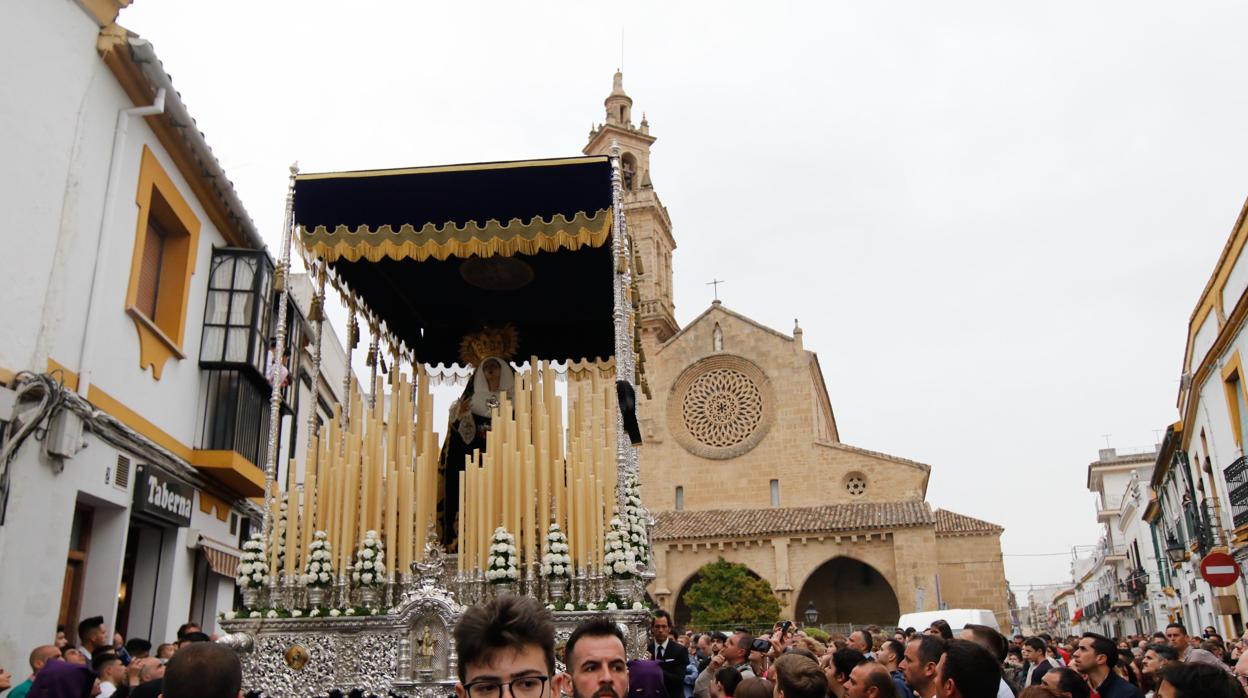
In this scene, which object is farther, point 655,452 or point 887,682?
point 655,452

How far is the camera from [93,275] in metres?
8.79

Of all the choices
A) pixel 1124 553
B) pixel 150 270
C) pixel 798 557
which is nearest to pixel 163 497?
pixel 150 270

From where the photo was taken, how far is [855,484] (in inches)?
1231

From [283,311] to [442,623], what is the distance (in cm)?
316

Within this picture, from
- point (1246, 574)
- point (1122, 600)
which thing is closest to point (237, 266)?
point (1246, 574)

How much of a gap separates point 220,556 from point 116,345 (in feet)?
13.0

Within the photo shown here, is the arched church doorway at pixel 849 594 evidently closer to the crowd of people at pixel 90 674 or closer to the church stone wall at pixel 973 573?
the church stone wall at pixel 973 573

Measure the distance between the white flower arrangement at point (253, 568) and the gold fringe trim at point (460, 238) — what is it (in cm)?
256

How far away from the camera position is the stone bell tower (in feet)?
122

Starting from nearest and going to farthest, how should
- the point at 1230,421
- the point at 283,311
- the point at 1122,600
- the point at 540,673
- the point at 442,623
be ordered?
the point at 540,673
the point at 442,623
the point at 283,311
the point at 1230,421
the point at 1122,600

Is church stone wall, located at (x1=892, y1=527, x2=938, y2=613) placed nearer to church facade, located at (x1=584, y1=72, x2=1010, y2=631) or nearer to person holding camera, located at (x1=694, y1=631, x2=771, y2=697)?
church facade, located at (x1=584, y1=72, x2=1010, y2=631)

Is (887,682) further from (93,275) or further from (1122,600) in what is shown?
(1122,600)

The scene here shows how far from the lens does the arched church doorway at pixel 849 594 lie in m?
29.3

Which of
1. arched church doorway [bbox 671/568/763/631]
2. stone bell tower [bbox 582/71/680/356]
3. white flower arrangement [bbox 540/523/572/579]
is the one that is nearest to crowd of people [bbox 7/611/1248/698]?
white flower arrangement [bbox 540/523/572/579]
